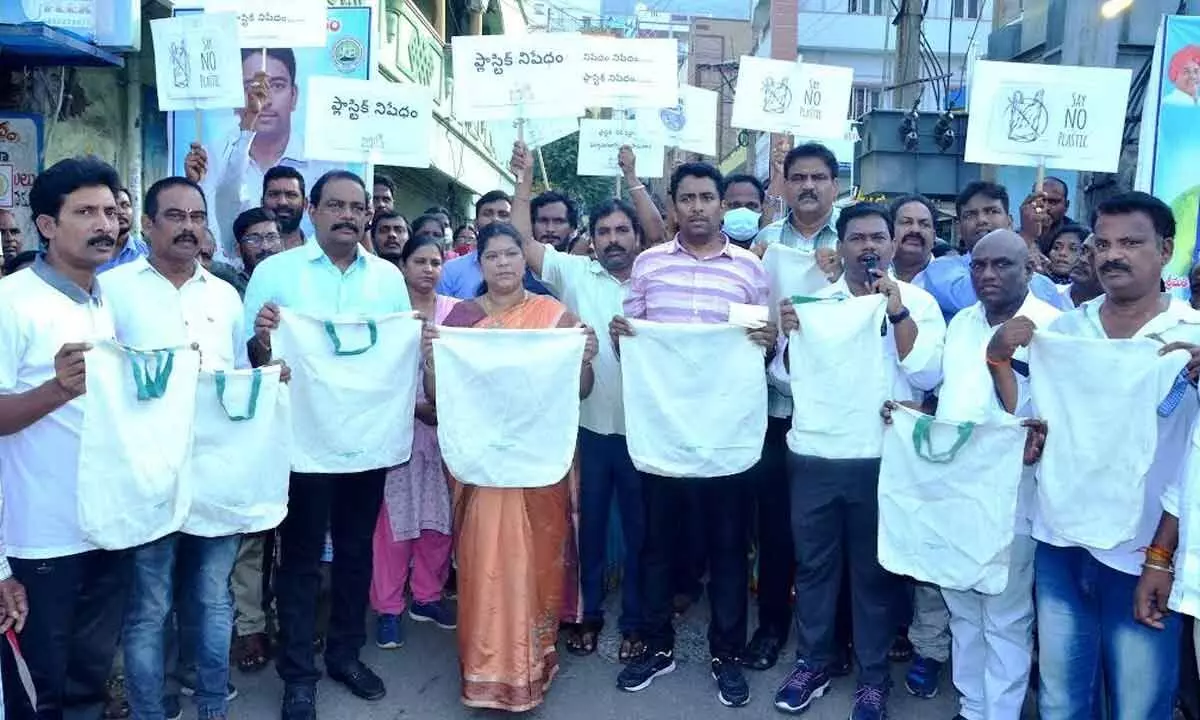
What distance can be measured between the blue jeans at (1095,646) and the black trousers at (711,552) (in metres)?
1.24

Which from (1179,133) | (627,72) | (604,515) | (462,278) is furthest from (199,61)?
(1179,133)

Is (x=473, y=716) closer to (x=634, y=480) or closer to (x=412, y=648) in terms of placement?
(x=412, y=648)

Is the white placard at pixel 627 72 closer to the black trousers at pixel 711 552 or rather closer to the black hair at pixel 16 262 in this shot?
the black trousers at pixel 711 552

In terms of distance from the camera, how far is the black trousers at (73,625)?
2990 millimetres

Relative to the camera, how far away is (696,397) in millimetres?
3990

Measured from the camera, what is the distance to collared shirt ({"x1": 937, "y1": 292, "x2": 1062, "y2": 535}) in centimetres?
344

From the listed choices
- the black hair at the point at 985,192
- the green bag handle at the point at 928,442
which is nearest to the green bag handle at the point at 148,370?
the green bag handle at the point at 928,442

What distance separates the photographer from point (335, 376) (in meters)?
3.86

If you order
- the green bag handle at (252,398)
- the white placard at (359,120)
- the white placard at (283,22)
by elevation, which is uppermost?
the white placard at (283,22)

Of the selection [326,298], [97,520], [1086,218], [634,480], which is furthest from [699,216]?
[1086,218]

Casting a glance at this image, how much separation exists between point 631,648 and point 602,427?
3.27 ft

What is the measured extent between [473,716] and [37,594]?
1.71 m

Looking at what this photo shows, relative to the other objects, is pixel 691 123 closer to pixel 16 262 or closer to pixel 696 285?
pixel 696 285

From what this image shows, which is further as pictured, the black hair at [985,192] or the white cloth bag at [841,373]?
the black hair at [985,192]
